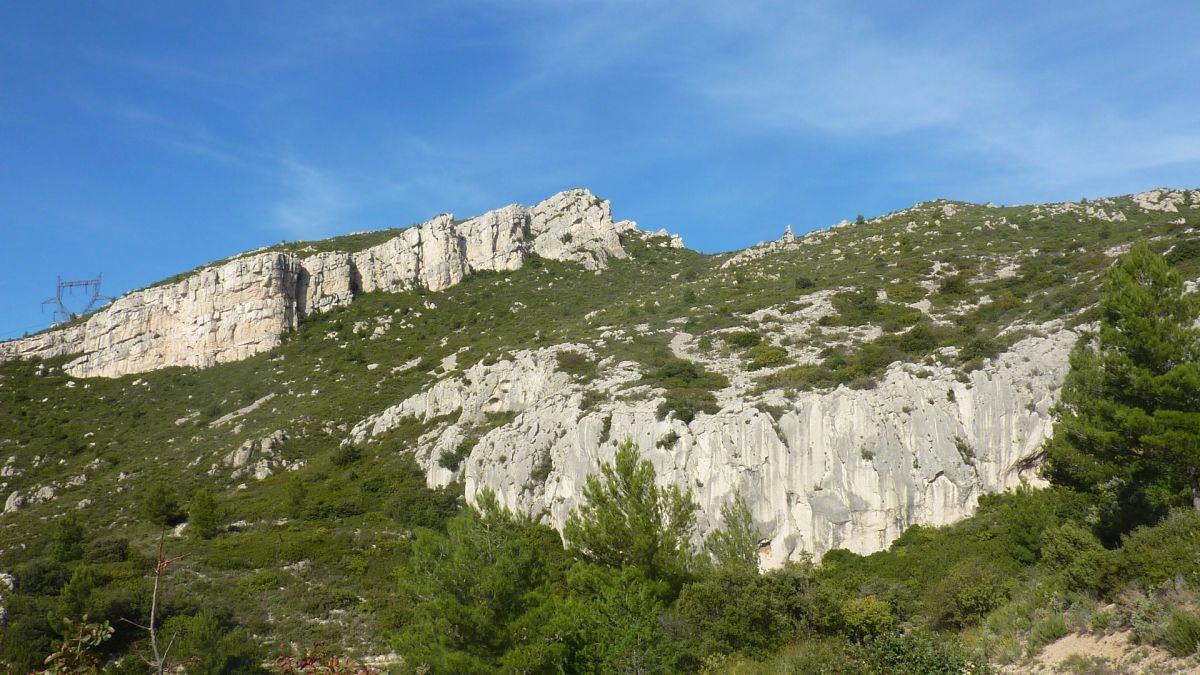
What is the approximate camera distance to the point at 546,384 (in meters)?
45.1

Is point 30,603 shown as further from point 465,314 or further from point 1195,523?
point 465,314

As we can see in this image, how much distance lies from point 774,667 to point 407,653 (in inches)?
382

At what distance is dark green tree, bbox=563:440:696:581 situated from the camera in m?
24.4

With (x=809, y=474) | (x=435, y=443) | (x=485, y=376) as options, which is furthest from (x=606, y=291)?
(x=809, y=474)

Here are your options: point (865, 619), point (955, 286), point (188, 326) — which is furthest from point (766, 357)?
point (188, 326)

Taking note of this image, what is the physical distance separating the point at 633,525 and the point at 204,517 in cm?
2708

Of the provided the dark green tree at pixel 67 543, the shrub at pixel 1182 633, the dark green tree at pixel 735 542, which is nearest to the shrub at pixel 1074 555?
the shrub at pixel 1182 633

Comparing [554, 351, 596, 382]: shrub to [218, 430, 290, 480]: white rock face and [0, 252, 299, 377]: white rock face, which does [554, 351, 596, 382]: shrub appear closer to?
[218, 430, 290, 480]: white rock face

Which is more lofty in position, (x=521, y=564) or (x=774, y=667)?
(x=521, y=564)

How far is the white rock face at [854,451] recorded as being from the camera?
3069 centimetres

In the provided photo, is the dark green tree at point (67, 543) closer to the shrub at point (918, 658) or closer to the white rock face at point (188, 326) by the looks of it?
the shrub at point (918, 658)

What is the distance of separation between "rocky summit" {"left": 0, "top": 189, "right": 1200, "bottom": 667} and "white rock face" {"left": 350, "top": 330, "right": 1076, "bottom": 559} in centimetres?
11

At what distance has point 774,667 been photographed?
62.7ft

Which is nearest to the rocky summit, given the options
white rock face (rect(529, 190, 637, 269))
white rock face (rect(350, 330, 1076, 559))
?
white rock face (rect(350, 330, 1076, 559))
